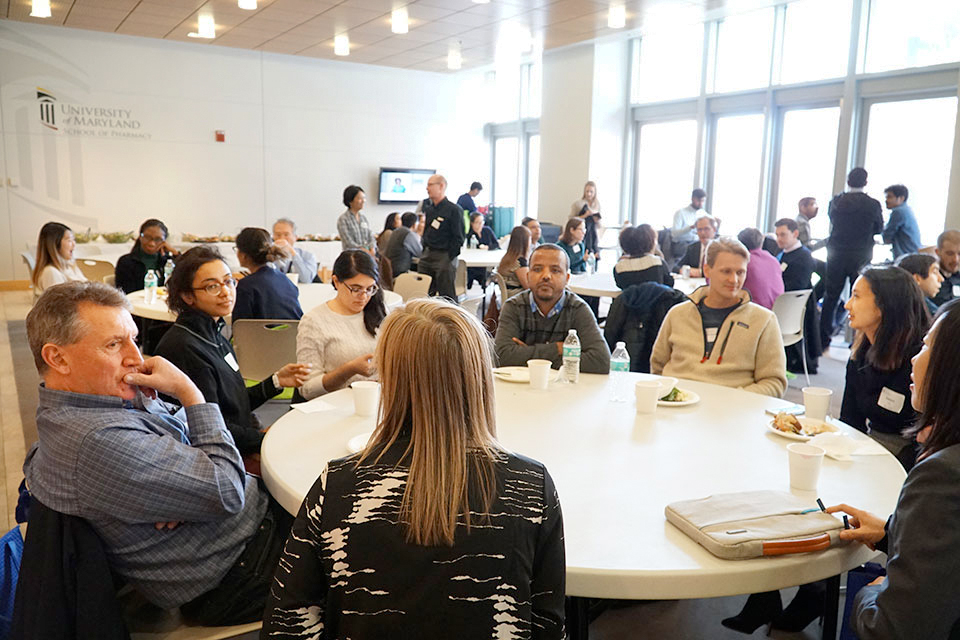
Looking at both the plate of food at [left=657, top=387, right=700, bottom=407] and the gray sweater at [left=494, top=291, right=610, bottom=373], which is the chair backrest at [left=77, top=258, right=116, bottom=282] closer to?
the gray sweater at [left=494, top=291, right=610, bottom=373]

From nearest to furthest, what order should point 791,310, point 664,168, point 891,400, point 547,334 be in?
1. point 891,400
2. point 547,334
3. point 791,310
4. point 664,168

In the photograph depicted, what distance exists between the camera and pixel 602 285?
6.10m

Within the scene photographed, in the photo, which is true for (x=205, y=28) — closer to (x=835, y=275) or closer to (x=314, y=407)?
(x=835, y=275)

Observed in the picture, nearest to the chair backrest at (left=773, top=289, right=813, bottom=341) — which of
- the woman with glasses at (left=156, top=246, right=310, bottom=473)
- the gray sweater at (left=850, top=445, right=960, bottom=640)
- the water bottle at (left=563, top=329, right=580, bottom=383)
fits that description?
the water bottle at (left=563, top=329, right=580, bottom=383)

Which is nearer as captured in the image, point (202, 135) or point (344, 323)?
point (344, 323)

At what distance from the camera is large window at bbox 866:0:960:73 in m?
7.28

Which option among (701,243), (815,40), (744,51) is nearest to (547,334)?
(701,243)

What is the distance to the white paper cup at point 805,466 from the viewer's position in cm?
174

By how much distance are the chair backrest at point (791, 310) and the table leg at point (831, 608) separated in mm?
3680

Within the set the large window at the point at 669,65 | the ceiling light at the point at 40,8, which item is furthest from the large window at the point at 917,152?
the ceiling light at the point at 40,8

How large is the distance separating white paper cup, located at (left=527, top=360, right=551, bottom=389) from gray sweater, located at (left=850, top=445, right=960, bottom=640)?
1442 millimetres

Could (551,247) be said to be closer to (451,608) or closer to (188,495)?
(188,495)

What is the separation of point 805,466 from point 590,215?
7.85m

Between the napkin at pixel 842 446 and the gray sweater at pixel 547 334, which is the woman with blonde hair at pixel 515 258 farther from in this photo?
the napkin at pixel 842 446
